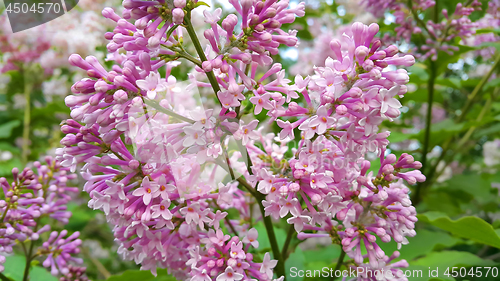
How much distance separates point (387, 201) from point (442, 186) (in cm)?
256

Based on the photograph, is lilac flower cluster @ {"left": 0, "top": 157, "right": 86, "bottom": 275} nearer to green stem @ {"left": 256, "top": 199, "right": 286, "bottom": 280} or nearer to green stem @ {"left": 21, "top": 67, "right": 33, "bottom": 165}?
green stem @ {"left": 256, "top": 199, "right": 286, "bottom": 280}

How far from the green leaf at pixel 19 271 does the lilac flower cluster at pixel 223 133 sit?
110 centimetres

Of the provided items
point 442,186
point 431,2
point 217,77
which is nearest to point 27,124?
point 217,77

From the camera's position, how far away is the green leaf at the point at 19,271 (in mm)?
2186

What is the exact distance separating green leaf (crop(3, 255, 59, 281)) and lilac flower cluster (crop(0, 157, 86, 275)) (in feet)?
0.69

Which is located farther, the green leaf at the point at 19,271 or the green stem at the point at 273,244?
the green leaf at the point at 19,271

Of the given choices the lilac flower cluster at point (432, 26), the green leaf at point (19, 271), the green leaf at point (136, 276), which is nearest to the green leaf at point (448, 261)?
the lilac flower cluster at point (432, 26)

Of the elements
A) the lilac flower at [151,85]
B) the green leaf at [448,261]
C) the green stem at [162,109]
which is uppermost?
the lilac flower at [151,85]

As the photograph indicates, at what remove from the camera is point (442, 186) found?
12.1 ft

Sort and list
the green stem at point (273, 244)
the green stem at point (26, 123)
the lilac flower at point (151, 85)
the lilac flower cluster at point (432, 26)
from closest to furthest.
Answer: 1. the lilac flower at point (151, 85)
2. the green stem at point (273, 244)
3. the lilac flower cluster at point (432, 26)
4. the green stem at point (26, 123)

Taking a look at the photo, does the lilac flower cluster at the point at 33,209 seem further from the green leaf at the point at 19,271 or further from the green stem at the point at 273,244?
the green stem at the point at 273,244

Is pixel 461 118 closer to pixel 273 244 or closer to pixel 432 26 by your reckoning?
pixel 432 26

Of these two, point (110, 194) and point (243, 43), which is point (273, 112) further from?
point (110, 194)

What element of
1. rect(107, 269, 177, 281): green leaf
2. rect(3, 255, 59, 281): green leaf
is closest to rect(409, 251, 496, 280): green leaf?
rect(107, 269, 177, 281): green leaf
